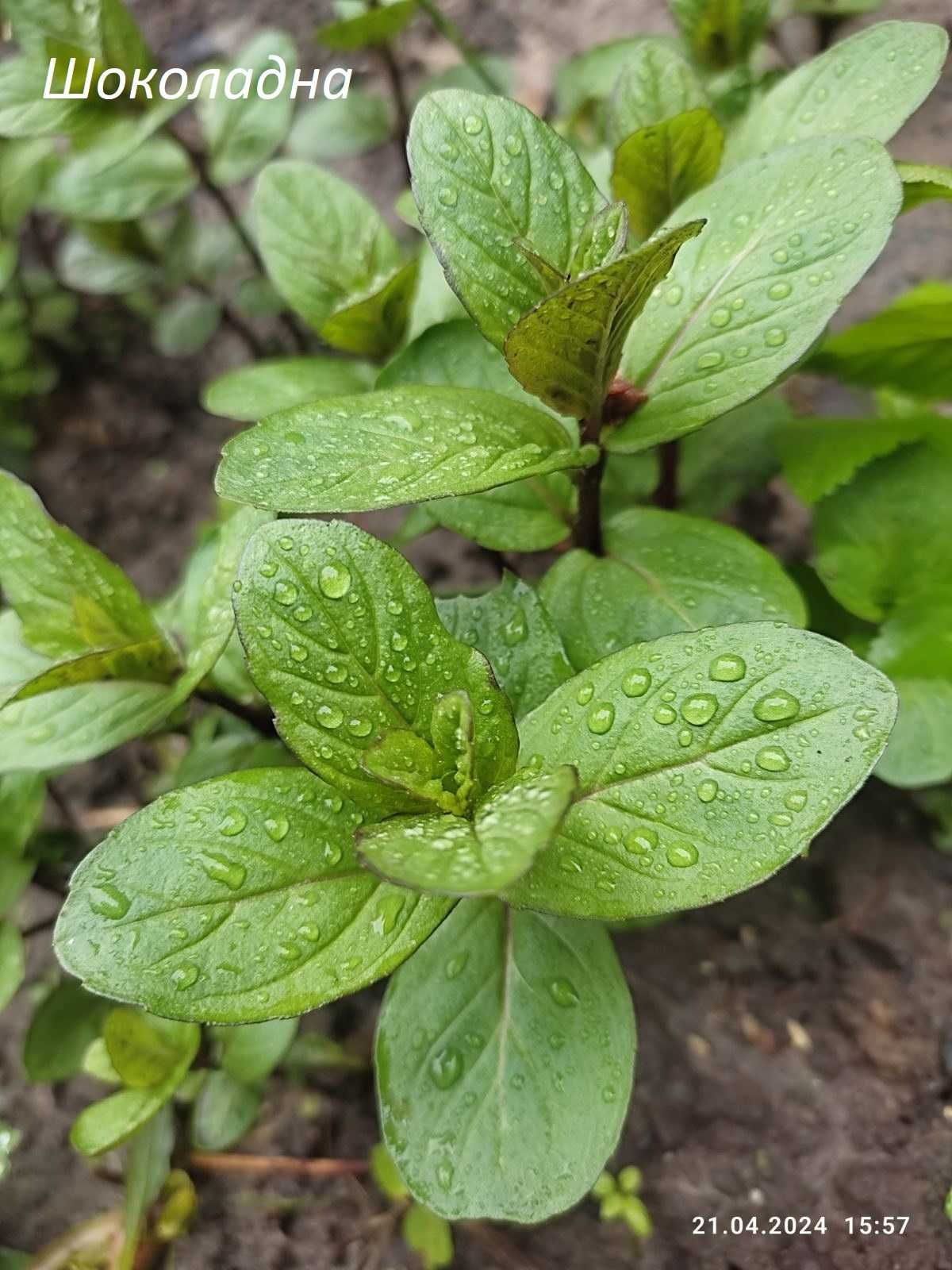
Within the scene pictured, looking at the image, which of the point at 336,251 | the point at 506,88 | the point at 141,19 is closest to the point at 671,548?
the point at 336,251

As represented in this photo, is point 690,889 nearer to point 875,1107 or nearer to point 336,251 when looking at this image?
point 875,1107

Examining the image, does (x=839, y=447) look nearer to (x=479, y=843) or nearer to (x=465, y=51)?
(x=479, y=843)

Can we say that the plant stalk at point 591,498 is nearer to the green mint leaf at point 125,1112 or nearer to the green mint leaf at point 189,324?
the green mint leaf at point 125,1112

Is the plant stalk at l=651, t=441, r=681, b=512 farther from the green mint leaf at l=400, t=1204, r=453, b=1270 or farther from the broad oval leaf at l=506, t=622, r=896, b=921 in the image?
the green mint leaf at l=400, t=1204, r=453, b=1270

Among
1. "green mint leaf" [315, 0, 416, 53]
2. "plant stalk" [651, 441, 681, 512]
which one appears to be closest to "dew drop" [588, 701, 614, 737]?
"plant stalk" [651, 441, 681, 512]

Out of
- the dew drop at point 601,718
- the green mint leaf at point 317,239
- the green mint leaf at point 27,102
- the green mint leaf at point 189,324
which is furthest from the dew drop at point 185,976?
the green mint leaf at point 189,324

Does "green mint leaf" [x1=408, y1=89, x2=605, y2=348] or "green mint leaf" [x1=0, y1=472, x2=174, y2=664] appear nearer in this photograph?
"green mint leaf" [x1=408, y1=89, x2=605, y2=348]

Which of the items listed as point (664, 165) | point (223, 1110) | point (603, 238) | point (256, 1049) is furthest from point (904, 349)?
point (223, 1110)
